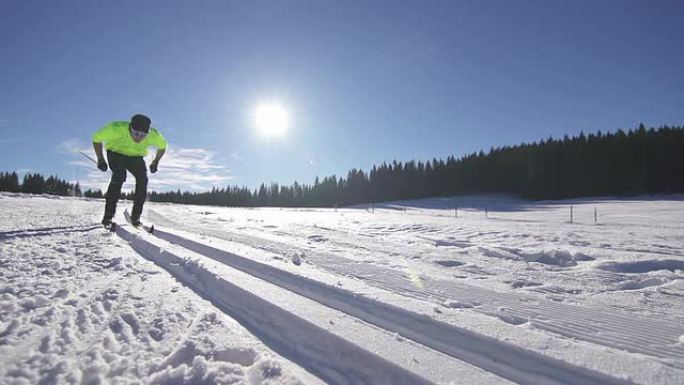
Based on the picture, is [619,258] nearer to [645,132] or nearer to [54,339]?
[54,339]

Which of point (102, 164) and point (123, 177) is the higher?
point (102, 164)

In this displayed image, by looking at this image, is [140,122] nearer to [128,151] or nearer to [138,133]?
[138,133]

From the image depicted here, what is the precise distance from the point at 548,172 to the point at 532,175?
244cm

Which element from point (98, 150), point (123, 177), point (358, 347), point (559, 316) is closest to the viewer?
point (358, 347)

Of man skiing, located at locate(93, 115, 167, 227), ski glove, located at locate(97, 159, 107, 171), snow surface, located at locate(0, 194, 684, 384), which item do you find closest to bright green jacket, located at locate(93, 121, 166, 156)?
man skiing, located at locate(93, 115, 167, 227)

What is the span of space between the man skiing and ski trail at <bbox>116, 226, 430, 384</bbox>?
14.1ft

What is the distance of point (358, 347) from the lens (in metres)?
1.63

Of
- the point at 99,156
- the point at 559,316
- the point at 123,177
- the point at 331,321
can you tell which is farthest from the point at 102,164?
the point at 559,316

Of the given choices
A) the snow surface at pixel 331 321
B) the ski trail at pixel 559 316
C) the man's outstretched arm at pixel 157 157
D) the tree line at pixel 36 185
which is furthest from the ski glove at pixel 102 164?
the tree line at pixel 36 185

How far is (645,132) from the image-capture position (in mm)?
58250

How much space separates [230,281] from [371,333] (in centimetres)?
140

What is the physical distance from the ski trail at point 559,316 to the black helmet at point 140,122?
15.7 ft

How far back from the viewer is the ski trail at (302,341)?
147 centimetres

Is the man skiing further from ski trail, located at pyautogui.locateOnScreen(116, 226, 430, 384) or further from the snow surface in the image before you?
ski trail, located at pyautogui.locateOnScreen(116, 226, 430, 384)
